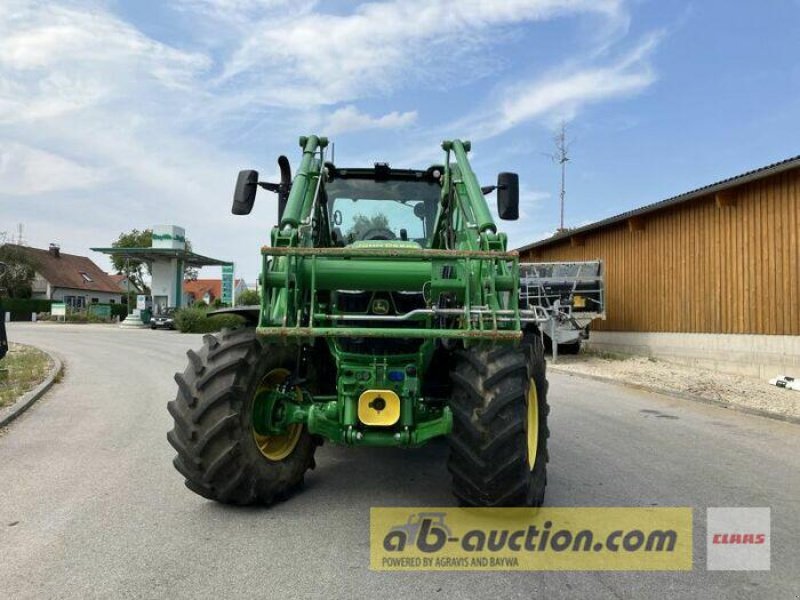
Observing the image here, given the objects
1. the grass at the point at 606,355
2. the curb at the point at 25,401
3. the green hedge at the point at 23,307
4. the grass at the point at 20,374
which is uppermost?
the green hedge at the point at 23,307

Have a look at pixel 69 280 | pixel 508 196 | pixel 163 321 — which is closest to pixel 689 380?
pixel 508 196

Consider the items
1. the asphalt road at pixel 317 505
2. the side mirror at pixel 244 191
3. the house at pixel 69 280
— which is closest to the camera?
the asphalt road at pixel 317 505

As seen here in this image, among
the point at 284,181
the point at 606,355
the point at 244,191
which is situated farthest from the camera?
the point at 606,355

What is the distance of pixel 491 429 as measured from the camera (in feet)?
12.2

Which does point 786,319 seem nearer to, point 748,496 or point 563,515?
point 748,496

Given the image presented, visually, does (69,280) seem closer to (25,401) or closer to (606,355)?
(606,355)

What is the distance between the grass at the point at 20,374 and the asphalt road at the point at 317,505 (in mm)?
1239

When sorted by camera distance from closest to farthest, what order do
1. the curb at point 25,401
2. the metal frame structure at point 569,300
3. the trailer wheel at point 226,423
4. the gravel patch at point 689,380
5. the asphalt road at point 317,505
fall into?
the asphalt road at point 317,505, the trailer wheel at point 226,423, the curb at point 25,401, the gravel patch at point 689,380, the metal frame structure at point 569,300

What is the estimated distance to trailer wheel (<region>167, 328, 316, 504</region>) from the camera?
3.97m

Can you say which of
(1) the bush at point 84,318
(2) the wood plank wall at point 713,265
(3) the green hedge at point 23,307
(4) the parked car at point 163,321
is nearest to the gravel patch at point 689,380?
(2) the wood plank wall at point 713,265

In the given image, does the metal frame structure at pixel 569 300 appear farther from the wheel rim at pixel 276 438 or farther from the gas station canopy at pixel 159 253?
the gas station canopy at pixel 159 253

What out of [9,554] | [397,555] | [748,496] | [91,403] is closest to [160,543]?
[9,554]

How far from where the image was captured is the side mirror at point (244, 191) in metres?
5.19

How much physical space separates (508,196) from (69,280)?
7310 centimetres
